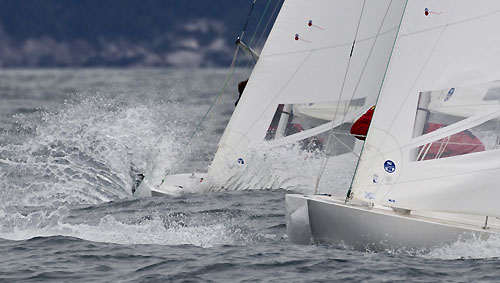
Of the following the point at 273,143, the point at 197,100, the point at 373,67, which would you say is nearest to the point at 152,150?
the point at 273,143

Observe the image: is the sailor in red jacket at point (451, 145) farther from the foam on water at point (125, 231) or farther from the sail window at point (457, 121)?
the foam on water at point (125, 231)

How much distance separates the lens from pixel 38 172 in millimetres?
17453

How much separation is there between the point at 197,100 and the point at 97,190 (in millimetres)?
23996

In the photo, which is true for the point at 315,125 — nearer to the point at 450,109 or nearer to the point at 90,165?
the point at 90,165

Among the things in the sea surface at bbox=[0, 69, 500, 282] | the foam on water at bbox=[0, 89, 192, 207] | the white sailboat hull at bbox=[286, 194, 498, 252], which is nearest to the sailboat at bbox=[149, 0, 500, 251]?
the white sailboat hull at bbox=[286, 194, 498, 252]

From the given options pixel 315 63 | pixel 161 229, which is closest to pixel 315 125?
pixel 315 63

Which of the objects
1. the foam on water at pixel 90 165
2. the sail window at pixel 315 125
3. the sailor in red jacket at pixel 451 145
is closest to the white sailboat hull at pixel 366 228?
the sailor in red jacket at pixel 451 145

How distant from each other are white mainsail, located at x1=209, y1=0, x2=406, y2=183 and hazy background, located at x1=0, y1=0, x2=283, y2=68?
11510 cm

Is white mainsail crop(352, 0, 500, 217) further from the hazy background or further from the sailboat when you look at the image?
the hazy background

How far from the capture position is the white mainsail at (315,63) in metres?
14.9

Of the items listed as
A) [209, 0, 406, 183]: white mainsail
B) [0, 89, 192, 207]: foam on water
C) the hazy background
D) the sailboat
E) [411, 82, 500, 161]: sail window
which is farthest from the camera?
the hazy background

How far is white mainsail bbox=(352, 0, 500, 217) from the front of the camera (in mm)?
10312

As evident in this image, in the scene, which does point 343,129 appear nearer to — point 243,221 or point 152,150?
point 243,221

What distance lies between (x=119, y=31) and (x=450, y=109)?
14157 cm
